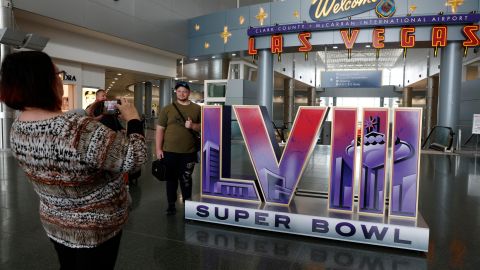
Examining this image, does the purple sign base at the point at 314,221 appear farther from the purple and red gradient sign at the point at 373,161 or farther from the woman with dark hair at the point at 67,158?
the woman with dark hair at the point at 67,158

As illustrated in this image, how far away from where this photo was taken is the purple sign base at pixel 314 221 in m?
3.15

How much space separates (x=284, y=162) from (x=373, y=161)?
0.94 m

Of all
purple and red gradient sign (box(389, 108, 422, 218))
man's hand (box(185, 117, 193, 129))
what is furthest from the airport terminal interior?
man's hand (box(185, 117, 193, 129))

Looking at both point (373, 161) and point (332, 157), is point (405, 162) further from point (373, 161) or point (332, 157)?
point (332, 157)

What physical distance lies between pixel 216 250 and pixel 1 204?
10.8 feet

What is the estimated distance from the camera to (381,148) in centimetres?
344

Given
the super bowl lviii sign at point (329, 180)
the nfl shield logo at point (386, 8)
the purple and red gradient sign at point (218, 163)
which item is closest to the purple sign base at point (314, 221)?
the super bowl lviii sign at point (329, 180)

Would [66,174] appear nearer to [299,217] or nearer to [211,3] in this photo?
[299,217]

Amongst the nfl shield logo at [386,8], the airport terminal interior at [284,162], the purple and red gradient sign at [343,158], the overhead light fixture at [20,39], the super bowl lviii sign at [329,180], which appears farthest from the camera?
the nfl shield logo at [386,8]

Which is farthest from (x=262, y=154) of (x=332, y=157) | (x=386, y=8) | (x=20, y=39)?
(x=386, y=8)

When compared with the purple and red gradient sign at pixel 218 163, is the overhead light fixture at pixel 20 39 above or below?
above

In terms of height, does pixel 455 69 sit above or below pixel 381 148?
above

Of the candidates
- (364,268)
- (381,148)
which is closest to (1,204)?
(364,268)

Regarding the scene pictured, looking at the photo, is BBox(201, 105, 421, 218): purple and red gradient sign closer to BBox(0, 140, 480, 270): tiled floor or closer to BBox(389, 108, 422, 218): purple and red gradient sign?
BBox(389, 108, 422, 218): purple and red gradient sign
